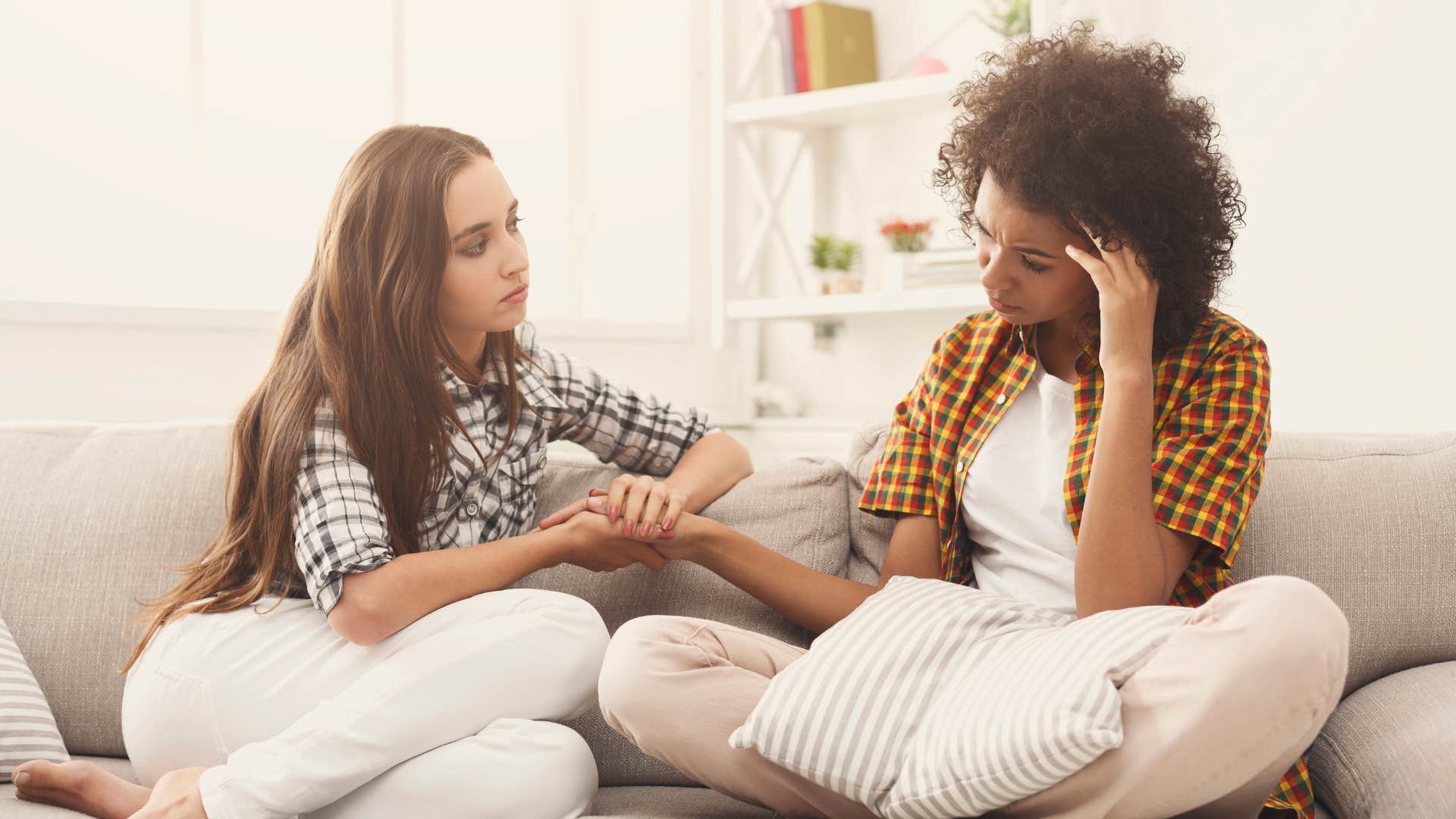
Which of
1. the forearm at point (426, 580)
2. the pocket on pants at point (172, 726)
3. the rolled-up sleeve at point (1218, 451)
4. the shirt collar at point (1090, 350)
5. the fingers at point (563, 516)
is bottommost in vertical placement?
the pocket on pants at point (172, 726)

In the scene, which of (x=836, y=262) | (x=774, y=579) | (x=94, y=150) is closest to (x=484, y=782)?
(x=774, y=579)

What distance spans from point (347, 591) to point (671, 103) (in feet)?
8.25

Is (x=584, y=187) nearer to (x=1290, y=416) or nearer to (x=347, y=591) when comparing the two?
(x=1290, y=416)

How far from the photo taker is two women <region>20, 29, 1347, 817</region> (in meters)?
1.31

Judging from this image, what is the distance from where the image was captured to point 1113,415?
1.34 metres

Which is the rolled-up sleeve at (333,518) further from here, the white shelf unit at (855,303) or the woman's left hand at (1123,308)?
the white shelf unit at (855,303)

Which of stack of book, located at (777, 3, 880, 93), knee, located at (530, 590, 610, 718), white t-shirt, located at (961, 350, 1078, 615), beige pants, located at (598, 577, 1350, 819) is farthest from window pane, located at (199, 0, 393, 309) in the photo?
beige pants, located at (598, 577, 1350, 819)

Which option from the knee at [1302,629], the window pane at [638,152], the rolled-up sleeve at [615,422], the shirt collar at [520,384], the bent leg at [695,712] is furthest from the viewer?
the window pane at [638,152]

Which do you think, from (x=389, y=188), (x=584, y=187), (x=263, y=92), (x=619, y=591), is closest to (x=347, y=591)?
(x=619, y=591)

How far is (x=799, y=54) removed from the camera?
134 inches

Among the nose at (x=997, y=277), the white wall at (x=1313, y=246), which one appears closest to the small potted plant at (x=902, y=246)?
the white wall at (x=1313, y=246)

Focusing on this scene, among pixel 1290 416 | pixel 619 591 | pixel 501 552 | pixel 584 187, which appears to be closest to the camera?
pixel 501 552

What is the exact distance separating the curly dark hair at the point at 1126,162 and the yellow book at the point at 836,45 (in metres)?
1.93

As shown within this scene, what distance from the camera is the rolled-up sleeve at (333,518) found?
1420 mm
